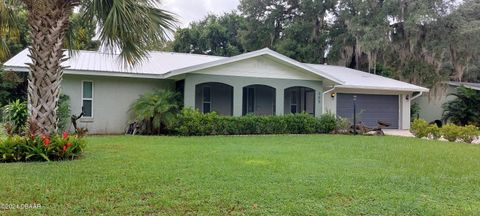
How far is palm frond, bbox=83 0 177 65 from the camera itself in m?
7.07

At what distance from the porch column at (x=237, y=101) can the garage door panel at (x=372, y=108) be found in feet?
19.3

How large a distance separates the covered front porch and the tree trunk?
657 cm

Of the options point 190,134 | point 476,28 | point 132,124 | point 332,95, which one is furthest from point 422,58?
point 132,124

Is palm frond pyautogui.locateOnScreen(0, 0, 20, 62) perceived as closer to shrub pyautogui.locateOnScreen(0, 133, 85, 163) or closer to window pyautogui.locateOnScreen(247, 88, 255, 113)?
shrub pyautogui.locateOnScreen(0, 133, 85, 163)

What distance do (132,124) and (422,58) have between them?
52.6ft

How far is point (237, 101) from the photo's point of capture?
14.4m

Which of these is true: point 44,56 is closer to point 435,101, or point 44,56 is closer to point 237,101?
point 237,101

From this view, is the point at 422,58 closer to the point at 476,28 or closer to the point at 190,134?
the point at 476,28

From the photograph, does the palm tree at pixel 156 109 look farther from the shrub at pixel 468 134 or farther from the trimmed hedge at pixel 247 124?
the shrub at pixel 468 134

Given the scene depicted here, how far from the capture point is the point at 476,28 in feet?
60.8

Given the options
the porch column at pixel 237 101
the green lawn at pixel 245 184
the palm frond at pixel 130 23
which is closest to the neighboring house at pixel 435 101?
the porch column at pixel 237 101

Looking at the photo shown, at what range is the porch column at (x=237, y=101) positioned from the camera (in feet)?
47.0

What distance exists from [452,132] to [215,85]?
9096 millimetres

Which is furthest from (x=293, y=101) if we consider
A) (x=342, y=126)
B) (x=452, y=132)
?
(x=452, y=132)
